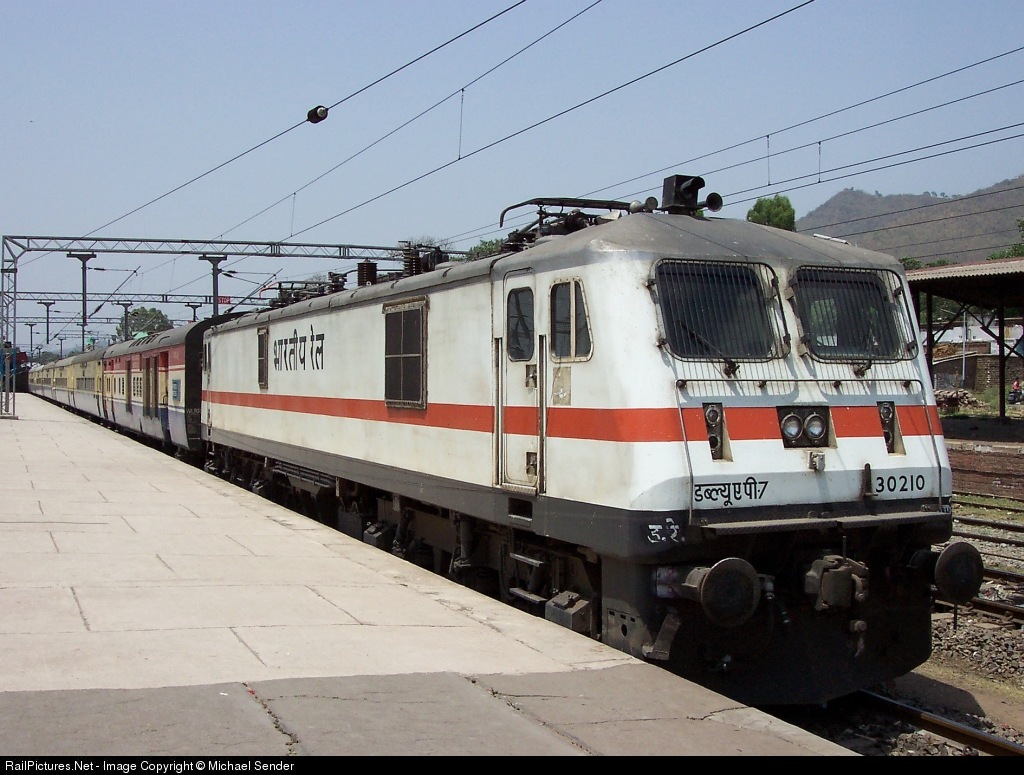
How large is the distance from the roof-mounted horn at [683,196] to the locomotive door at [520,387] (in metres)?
1.42

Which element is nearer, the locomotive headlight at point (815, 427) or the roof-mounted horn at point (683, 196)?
the locomotive headlight at point (815, 427)

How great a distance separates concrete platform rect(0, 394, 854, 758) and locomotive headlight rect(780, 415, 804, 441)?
1.77m

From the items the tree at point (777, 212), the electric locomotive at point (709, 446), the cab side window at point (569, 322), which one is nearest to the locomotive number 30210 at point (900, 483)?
the electric locomotive at point (709, 446)

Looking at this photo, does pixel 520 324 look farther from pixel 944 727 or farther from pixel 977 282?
pixel 977 282

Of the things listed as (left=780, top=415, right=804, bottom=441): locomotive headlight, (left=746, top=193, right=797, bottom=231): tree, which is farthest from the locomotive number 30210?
(left=746, top=193, right=797, bottom=231): tree

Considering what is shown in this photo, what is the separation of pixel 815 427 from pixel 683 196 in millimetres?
2306

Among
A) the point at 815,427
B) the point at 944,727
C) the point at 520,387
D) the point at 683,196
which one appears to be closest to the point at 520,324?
the point at 520,387

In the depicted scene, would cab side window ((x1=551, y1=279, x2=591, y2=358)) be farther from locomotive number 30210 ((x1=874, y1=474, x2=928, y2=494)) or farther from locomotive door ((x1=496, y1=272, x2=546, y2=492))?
locomotive number 30210 ((x1=874, y1=474, x2=928, y2=494))

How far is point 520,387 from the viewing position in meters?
7.97

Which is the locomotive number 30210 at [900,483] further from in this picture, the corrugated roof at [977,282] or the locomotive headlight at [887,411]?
the corrugated roof at [977,282]

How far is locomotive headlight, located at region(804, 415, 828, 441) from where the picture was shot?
7117mm

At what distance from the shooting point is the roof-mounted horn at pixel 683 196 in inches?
331
